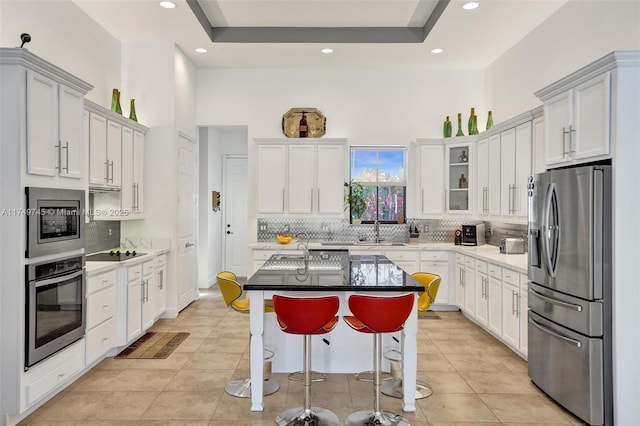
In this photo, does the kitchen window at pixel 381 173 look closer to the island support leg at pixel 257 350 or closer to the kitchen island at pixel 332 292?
the kitchen island at pixel 332 292

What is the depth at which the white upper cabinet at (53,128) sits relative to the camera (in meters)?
2.93

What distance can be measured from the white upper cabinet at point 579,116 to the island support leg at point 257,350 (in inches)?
99.8

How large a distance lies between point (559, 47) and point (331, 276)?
3.59m

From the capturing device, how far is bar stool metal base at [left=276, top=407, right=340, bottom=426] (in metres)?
2.88

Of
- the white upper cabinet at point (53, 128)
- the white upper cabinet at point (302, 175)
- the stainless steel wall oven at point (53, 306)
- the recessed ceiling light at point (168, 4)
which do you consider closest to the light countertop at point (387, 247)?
the white upper cabinet at point (302, 175)

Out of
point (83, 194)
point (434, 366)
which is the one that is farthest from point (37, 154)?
point (434, 366)

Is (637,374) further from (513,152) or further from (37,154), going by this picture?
(37,154)

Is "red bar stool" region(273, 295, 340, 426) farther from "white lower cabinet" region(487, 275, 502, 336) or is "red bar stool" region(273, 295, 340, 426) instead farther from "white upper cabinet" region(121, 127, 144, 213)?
"white upper cabinet" region(121, 127, 144, 213)

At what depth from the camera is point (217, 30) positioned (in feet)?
18.1

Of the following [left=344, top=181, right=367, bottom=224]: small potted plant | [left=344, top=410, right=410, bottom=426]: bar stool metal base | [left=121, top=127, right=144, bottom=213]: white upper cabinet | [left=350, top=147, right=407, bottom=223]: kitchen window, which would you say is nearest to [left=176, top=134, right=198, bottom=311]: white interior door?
[left=121, top=127, right=144, bottom=213]: white upper cabinet

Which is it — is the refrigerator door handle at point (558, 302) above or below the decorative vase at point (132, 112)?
below

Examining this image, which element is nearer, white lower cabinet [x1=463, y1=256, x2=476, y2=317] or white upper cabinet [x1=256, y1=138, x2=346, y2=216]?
white lower cabinet [x1=463, y1=256, x2=476, y2=317]

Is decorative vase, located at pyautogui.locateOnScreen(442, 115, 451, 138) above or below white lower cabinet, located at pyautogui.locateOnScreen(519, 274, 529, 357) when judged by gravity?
above

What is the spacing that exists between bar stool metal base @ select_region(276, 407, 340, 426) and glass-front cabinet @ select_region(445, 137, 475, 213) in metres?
4.02
